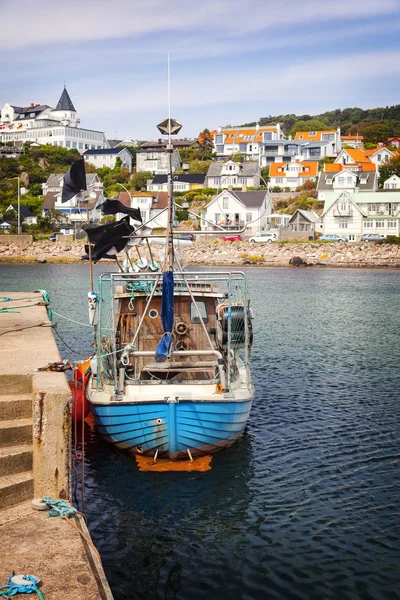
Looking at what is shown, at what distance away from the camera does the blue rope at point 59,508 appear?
7422mm

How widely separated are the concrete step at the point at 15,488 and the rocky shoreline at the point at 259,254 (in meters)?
69.5

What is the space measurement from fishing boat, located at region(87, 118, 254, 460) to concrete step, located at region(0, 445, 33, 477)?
4.63 m

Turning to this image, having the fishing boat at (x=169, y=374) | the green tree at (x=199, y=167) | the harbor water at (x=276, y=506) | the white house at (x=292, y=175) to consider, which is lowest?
the harbor water at (x=276, y=506)

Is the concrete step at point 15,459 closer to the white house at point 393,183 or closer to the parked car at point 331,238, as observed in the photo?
the parked car at point 331,238

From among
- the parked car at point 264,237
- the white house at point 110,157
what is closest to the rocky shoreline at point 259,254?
the parked car at point 264,237

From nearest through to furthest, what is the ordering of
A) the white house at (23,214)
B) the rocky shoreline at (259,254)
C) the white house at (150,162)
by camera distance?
the rocky shoreline at (259,254)
the white house at (23,214)
the white house at (150,162)

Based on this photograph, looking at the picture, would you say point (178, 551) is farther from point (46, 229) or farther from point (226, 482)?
point (46, 229)

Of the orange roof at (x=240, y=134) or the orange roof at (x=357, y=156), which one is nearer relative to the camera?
the orange roof at (x=357, y=156)

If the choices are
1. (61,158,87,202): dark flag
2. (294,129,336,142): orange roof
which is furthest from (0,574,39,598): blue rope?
(294,129,336,142): orange roof

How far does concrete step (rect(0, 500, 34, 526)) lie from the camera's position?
7.34 m

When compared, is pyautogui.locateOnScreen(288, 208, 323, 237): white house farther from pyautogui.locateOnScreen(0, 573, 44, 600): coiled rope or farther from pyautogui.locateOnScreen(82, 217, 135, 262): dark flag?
Result: pyautogui.locateOnScreen(0, 573, 44, 600): coiled rope

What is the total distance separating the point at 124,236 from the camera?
15.4 metres

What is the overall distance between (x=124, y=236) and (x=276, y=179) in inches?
4104

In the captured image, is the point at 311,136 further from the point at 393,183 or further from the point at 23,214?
the point at 23,214
